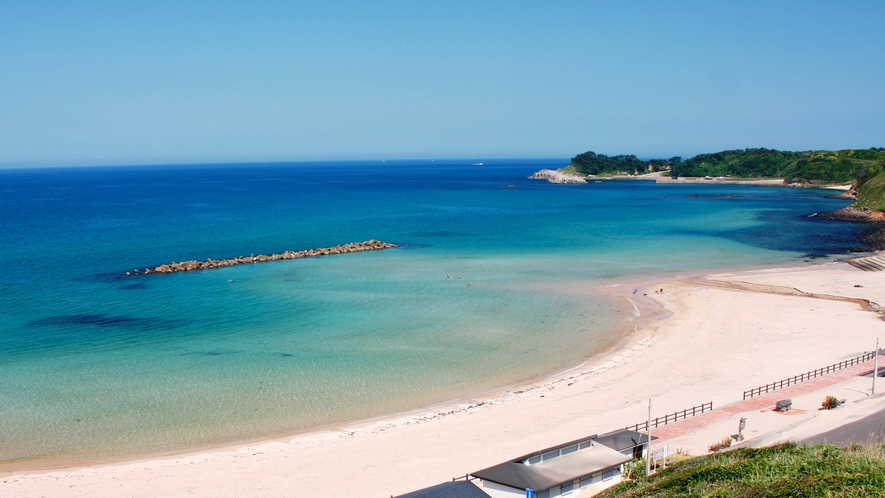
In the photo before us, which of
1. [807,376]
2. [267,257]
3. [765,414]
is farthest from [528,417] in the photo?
[267,257]

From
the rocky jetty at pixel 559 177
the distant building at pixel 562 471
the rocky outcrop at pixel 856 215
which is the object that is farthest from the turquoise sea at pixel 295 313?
the rocky jetty at pixel 559 177

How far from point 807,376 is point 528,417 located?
38.2 feet

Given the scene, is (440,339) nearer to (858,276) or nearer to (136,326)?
(136,326)

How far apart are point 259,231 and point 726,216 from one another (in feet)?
203

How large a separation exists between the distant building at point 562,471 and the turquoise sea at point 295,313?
9.26 m

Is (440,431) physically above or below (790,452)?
below

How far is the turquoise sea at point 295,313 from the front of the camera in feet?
81.6

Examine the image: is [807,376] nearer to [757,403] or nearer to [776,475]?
[757,403]

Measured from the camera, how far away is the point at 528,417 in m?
23.5

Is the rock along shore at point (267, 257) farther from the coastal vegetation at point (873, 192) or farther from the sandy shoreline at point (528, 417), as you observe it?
the coastal vegetation at point (873, 192)

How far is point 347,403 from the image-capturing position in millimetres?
25578

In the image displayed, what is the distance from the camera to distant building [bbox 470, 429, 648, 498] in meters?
16.0

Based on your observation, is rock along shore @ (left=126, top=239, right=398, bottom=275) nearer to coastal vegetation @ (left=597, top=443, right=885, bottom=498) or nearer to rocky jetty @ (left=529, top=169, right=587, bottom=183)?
coastal vegetation @ (left=597, top=443, right=885, bottom=498)

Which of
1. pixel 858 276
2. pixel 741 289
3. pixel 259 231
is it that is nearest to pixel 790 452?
pixel 741 289
